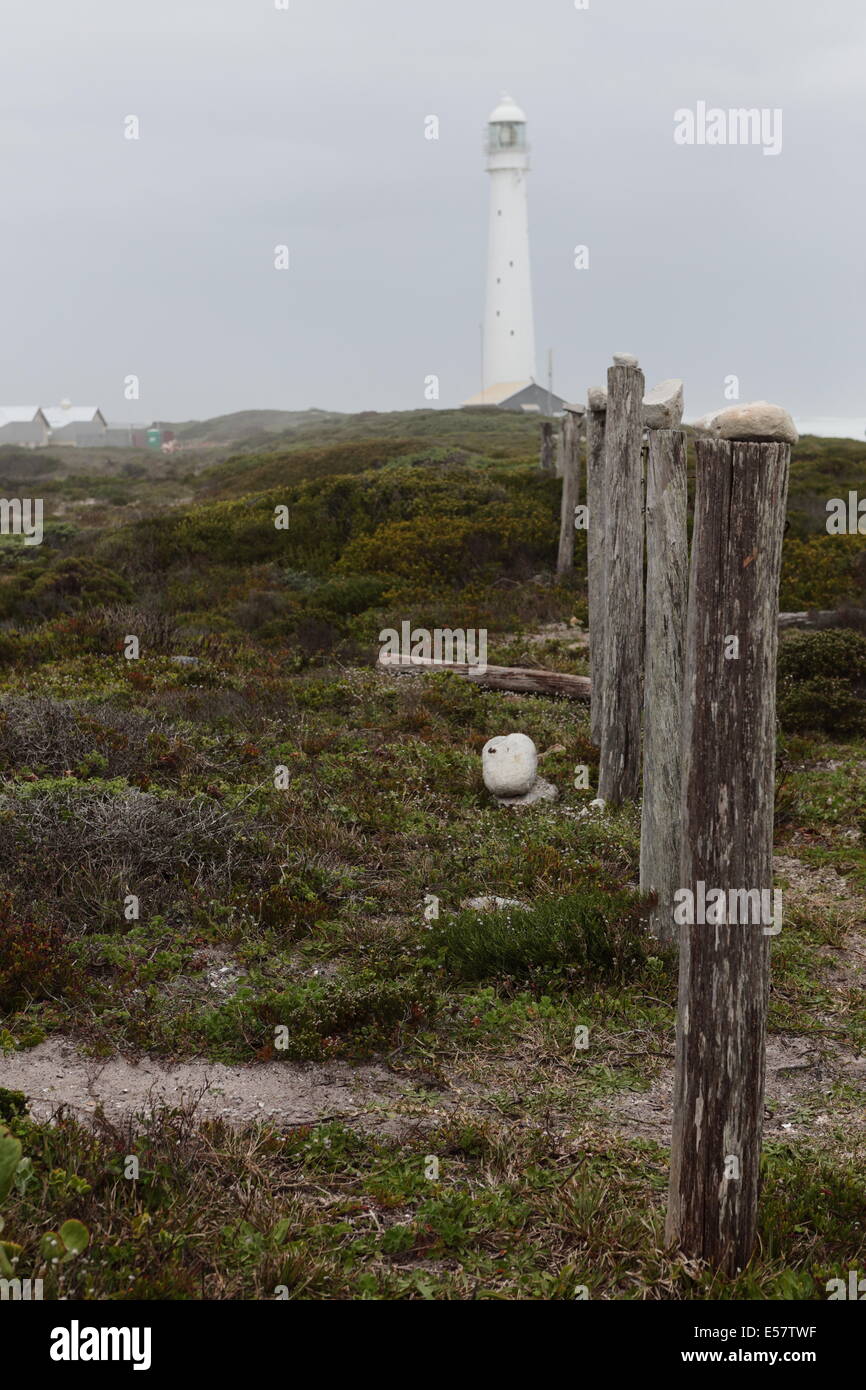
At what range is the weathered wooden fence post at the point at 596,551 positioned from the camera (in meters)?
10.2

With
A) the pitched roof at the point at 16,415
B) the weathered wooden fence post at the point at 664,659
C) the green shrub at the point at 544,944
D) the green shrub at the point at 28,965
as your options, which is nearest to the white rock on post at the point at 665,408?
the weathered wooden fence post at the point at 664,659

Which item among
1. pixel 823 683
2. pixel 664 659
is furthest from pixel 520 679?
pixel 664 659

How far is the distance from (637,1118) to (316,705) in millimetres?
6876

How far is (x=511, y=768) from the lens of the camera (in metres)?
9.01

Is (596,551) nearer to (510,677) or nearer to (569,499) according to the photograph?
(510,677)

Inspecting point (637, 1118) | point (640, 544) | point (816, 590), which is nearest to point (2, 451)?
point (816, 590)

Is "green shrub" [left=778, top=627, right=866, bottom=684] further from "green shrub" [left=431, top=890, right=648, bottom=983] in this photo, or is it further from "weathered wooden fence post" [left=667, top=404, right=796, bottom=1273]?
"weathered wooden fence post" [left=667, top=404, right=796, bottom=1273]

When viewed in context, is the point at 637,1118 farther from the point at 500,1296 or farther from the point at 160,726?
the point at 160,726

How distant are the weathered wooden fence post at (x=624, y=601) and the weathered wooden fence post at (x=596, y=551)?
39.7 inches

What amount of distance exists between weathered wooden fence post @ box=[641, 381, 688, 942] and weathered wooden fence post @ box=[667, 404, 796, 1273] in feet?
9.24

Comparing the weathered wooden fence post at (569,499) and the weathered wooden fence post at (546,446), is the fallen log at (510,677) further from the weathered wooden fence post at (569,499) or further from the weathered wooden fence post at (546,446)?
the weathered wooden fence post at (546,446)

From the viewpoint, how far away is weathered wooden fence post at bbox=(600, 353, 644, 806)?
8750 millimetres

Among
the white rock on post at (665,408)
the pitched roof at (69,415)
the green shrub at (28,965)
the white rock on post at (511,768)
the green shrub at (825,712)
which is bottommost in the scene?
the green shrub at (28,965)

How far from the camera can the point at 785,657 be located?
1184 cm
